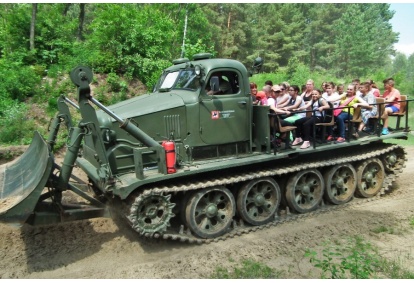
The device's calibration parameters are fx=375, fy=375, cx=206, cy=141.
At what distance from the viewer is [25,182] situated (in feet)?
18.6

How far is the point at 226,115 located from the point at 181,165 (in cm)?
125

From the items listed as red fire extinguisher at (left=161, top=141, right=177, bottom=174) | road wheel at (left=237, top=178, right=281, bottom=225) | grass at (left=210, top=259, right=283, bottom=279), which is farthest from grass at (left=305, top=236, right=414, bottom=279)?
red fire extinguisher at (left=161, top=141, right=177, bottom=174)

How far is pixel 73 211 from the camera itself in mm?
5684

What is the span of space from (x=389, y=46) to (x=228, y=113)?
166ft

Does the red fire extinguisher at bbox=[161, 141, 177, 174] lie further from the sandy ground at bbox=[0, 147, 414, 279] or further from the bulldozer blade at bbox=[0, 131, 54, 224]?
the bulldozer blade at bbox=[0, 131, 54, 224]

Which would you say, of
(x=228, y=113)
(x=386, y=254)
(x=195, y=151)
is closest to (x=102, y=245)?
(x=195, y=151)

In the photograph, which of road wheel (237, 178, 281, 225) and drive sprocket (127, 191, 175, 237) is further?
road wheel (237, 178, 281, 225)

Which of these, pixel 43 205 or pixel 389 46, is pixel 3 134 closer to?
pixel 43 205

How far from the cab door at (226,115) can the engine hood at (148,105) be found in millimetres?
464

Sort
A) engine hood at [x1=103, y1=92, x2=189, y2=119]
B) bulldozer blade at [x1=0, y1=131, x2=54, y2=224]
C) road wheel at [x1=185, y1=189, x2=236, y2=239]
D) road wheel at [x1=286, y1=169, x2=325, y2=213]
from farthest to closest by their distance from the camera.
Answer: road wheel at [x1=286, y1=169, x2=325, y2=213] < engine hood at [x1=103, y1=92, x2=189, y2=119] < road wheel at [x1=185, y1=189, x2=236, y2=239] < bulldozer blade at [x1=0, y1=131, x2=54, y2=224]

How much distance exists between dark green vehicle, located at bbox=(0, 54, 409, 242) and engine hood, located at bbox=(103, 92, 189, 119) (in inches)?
0.7

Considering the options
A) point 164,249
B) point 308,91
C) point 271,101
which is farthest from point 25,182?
point 308,91

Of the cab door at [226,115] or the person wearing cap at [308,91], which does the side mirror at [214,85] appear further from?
the person wearing cap at [308,91]

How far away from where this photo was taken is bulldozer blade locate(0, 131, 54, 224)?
16.1 ft
